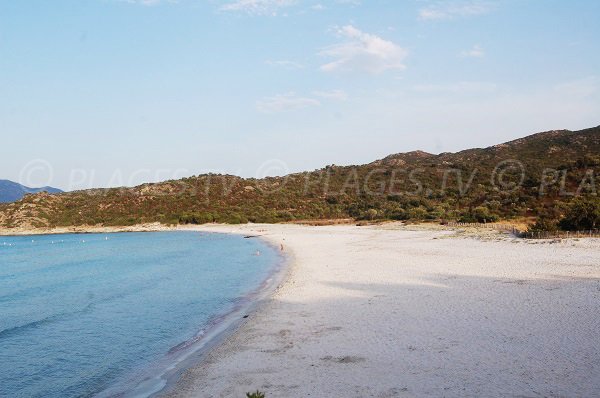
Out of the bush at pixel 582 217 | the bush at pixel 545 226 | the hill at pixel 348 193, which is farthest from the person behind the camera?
the hill at pixel 348 193

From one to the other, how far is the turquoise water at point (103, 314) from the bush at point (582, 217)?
18.8 m

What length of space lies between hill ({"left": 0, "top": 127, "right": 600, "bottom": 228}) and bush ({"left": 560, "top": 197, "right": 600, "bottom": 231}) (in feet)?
42.2

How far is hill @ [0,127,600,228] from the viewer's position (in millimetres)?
52562

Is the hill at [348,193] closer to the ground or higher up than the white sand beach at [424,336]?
higher up

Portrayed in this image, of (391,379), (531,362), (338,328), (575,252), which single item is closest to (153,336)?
(338,328)

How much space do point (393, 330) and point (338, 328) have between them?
4.77ft

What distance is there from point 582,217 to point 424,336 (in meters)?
22.8

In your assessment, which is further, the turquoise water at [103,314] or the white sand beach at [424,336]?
the turquoise water at [103,314]

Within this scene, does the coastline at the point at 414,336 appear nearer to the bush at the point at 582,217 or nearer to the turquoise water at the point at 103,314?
the turquoise water at the point at 103,314

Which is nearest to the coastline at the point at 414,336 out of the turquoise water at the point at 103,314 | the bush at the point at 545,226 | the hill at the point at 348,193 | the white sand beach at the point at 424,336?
the white sand beach at the point at 424,336

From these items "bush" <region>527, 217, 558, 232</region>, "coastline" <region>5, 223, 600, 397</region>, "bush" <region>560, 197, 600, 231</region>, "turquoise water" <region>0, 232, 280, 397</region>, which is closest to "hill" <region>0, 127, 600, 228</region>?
"bush" <region>527, 217, 558, 232</region>

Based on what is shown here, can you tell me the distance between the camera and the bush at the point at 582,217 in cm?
2747

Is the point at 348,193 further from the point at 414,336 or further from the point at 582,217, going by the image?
the point at 414,336

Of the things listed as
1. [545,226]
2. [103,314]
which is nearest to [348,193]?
[545,226]
